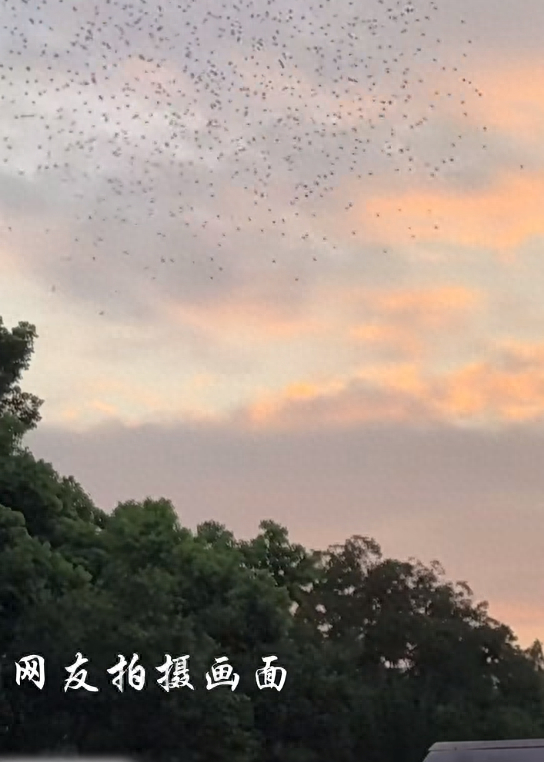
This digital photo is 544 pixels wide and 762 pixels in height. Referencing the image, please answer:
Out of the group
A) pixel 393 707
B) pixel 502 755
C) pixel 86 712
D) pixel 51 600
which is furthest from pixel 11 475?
pixel 502 755

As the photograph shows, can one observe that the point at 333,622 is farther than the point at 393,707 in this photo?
Yes

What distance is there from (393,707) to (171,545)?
10.2 metres

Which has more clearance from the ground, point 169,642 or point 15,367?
point 15,367

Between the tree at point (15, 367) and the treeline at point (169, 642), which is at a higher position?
the tree at point (15, 367)

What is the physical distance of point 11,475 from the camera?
31656 mm

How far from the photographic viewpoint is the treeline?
3041 cm

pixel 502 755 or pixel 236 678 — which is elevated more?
pixel 236 678

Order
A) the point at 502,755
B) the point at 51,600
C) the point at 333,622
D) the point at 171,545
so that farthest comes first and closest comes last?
the point at 333,622 < the point at 171,545 < the point at 51,600 < the point at 502,755

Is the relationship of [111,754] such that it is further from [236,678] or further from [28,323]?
[28,323]

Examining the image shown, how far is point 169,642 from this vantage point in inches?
1208

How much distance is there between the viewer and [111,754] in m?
30.8

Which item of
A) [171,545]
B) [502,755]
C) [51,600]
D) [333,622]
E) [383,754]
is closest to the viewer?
[502,755]

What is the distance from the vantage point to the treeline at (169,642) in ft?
99.8

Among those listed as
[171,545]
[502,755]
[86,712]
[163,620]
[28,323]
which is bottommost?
[502,755]
